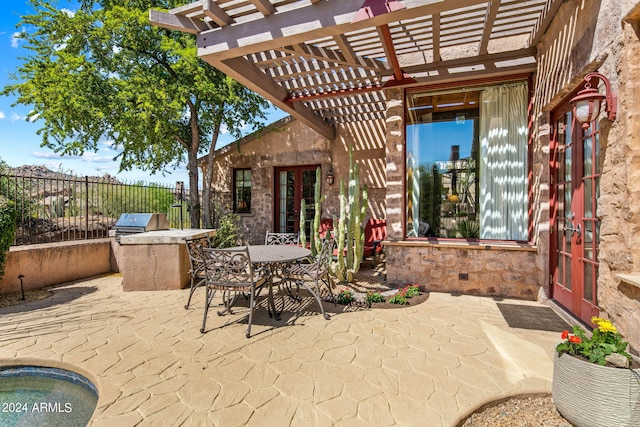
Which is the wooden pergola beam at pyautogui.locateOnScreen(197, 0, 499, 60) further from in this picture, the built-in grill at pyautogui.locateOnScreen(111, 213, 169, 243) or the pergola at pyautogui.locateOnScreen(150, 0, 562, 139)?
the built-in grill at pyautogui.locateOnScreen(111, 213, 169, 243)

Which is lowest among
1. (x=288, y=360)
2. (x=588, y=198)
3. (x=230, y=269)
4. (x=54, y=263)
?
(x=288, y=360)

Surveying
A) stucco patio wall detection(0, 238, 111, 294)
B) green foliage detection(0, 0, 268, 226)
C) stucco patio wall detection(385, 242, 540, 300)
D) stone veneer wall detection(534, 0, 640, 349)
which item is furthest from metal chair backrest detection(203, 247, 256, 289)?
green foliage detection(0, 0, 268, 226)

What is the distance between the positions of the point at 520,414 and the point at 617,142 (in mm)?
2039

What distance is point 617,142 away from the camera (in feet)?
7.74

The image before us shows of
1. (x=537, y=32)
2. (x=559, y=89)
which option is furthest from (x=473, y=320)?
(x=537, y=32)

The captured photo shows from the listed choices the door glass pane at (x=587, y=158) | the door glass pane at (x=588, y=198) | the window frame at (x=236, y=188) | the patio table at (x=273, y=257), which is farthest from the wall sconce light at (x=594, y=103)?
the window frame at (x=236, y=188)

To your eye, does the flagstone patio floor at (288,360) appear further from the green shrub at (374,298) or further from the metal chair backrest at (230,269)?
the metal chair backrest at (230,269)

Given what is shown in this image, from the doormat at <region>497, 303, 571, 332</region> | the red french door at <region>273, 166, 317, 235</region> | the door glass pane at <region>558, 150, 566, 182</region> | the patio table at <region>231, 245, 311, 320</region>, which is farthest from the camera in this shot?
the red french door at <region>273, 166, 317, 235</region>

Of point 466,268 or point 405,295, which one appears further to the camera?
point 466,268

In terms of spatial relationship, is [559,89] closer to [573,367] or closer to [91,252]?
[573,367]

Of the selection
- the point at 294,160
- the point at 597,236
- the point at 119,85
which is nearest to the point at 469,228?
the point at 597,236

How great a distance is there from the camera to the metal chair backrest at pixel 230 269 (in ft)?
10.1

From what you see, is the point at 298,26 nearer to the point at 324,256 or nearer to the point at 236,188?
the point at 324,256

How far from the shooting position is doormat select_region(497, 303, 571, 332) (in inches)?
124
